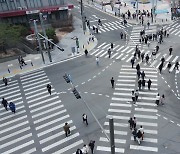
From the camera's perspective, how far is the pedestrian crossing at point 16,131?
968 inches

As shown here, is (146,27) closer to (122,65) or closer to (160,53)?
(160,53)

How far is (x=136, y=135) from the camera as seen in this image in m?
23.5

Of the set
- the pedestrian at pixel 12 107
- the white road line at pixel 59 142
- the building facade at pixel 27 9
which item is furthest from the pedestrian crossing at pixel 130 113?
the building facade at pixel 27 9

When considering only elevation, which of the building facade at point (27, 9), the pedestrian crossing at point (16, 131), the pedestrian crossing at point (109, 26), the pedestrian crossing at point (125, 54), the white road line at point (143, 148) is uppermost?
the building facade at point (27, 9)

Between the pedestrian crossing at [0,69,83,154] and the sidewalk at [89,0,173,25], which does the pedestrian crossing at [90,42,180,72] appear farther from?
the sidewalk at [89,0,173,25]

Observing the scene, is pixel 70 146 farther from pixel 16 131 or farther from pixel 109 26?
pixel 109 26

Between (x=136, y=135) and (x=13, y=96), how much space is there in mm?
16352

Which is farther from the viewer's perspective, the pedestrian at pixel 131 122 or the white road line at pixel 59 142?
the pedestrian at pixel 131 122

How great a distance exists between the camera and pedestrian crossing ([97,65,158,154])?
2358 cm

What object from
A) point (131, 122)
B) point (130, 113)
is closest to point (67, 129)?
point (131, 122)

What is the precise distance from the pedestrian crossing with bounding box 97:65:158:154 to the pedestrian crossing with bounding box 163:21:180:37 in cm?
1577

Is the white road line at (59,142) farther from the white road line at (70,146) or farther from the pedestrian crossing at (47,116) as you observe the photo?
the white road line at (70,146)

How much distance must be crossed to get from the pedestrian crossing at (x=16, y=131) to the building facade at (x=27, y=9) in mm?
23976

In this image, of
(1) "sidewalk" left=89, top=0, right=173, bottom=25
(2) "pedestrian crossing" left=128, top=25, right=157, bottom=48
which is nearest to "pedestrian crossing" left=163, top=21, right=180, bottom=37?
(1) "sidewalk" left=89, top=0, right=173, bottom=25
